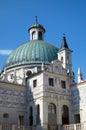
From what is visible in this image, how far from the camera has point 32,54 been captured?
1955 inches

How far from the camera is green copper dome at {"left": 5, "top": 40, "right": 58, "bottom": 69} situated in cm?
4912

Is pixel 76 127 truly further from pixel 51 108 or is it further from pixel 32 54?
pixel 32 54

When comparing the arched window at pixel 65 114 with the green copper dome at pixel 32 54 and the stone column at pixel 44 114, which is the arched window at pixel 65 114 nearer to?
the stone column at pixel 44 114

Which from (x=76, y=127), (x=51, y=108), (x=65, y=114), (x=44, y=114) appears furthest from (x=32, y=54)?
(x=76, y=127)

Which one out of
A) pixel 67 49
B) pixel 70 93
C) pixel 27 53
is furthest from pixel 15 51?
pixel 70 93

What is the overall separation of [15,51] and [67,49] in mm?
11799

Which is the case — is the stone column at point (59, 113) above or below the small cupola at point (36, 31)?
below

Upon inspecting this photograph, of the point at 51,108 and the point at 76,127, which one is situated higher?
the point at 51,108

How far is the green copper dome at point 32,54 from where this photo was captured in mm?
49125

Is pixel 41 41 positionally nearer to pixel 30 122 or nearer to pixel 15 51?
pixel 15 51

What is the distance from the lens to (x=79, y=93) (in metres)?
39.4

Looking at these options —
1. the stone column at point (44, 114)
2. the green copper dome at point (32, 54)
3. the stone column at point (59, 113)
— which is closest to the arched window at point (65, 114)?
the stone column at point (59, 113)

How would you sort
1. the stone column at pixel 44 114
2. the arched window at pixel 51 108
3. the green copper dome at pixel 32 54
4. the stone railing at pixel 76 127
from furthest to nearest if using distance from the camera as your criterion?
the green copper dome at pixel 32 54 → the arched window at pixel 51 108 → the stone column at pixel 44 114 → the stone railing at pixel 76 127

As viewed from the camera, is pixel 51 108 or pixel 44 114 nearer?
pixel 44 114
